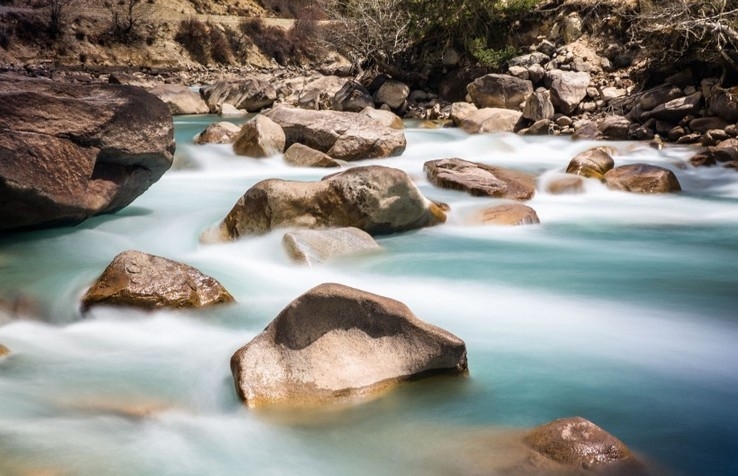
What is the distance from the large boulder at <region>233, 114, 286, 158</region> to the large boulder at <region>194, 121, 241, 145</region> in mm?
725

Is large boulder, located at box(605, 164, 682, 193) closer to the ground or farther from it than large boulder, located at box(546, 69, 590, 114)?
closer to the ground

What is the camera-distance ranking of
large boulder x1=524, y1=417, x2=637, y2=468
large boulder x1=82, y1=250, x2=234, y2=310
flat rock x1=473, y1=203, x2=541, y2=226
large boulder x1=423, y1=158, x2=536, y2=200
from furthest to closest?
1. large boulder x1=423, y1=158, x2=536, y2=200
2. flat rock x1=473, y1=203, x2=541, y2=226
3. large boulder x1=82, y1=250, x2=234, y2=310
4. large boulder x1=524, y1=417, x2=637, y2=468

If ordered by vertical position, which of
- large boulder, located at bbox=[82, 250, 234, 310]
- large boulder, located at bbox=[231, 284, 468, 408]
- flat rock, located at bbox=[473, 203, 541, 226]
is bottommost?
flat rock, located at bbox=[473, 203, 541, 226]

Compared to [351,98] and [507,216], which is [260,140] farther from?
[351,98]

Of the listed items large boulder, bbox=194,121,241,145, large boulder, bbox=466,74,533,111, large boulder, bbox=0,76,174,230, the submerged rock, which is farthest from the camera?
large boulder, bbox=466,74,533,111

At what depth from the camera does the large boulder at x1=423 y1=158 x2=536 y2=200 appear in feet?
33.3

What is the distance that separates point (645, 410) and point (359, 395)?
5.13 ft

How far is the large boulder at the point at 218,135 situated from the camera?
1418cm

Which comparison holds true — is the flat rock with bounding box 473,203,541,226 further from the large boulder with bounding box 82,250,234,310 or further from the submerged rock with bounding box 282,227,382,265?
the large boulder with bounding box 82,250,234,310

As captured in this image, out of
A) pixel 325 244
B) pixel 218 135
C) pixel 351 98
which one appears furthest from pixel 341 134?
pixel 351 98

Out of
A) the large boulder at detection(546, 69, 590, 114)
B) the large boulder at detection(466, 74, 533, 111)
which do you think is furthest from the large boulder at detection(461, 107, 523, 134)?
the large boulder at detection(546, 69, 590, 114)

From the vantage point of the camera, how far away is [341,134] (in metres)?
12.8

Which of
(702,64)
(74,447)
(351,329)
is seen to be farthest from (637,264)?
(702,64)

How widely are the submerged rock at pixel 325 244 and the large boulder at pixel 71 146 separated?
70.6 inches
